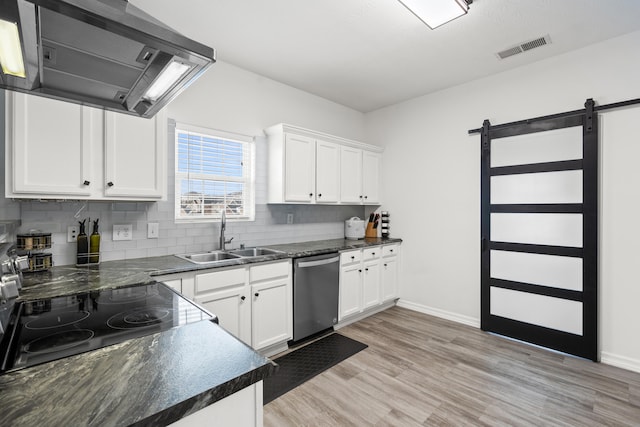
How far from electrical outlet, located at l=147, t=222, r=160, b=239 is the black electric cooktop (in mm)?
1066

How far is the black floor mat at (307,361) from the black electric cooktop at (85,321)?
1.22m

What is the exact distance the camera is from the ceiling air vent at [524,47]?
9.00 feet

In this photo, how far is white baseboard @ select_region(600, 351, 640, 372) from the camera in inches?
103

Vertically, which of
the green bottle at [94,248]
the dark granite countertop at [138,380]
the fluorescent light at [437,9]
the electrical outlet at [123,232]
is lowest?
the dark granite countertop at [138,380]

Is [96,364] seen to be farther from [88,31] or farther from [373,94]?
[373,94]

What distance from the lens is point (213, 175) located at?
125 inches

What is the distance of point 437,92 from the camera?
12.9ft

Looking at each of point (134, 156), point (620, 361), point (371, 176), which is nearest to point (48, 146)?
point (134, 156)

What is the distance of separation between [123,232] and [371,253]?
2613 mm

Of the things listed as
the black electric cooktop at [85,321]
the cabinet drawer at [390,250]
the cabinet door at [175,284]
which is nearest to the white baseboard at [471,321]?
the cabinet drawer at [390,250]

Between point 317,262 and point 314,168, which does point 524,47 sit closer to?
point 314,168

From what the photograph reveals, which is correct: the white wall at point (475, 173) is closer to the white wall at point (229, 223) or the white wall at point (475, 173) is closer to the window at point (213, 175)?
the white wall at point (229, 223)

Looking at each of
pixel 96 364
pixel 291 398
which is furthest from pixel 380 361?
pixel 96 364

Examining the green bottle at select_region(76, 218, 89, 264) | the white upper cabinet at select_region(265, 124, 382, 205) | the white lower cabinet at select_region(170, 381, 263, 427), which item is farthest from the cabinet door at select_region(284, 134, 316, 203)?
the white lower cabinet at select_region(170, 381, 263, 427)
